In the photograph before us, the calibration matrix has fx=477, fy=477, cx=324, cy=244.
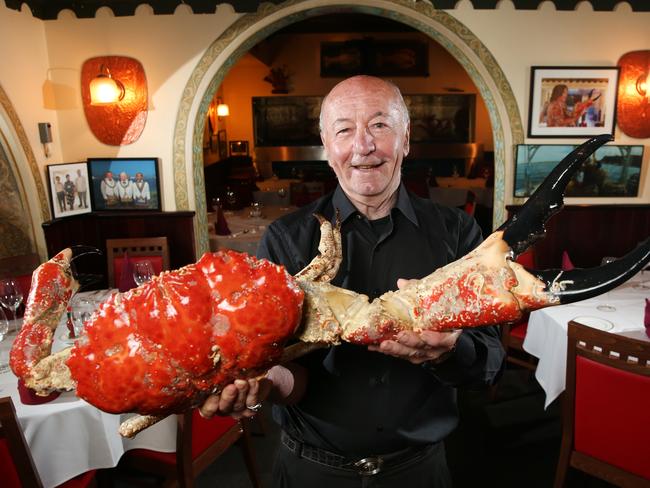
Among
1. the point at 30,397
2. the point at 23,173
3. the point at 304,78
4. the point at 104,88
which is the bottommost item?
the point at 30,397

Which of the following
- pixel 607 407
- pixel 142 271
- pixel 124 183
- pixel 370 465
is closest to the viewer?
pixel 370 465

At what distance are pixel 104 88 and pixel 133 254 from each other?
1.87m

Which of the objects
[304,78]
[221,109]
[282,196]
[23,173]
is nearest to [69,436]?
[23,173]

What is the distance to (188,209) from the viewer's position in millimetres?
5469

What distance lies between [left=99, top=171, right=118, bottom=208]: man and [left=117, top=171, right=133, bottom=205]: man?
6 centimetres

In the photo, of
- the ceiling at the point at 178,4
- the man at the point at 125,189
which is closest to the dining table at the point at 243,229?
the man at the point at 125,189

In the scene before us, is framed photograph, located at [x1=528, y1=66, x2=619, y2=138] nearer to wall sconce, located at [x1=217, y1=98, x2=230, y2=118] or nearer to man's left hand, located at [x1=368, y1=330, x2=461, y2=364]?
man's left hand, located at [x1=368, y1=330, x2=461, y2=364]

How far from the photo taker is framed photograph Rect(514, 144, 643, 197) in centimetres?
525

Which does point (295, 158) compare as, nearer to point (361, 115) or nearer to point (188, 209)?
point (188, 209)

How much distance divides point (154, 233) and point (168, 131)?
46.9 inches

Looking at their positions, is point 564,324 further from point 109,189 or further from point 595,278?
point 109,189

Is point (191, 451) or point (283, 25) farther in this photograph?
point (283, 25)

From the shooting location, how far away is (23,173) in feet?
15.4

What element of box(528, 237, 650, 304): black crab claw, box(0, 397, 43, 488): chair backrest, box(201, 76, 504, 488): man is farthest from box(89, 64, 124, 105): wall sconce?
box(528, 237, 650, 304): black crab claw
